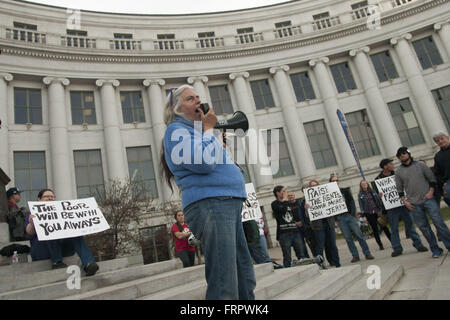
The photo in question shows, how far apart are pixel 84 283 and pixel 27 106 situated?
72.8ft

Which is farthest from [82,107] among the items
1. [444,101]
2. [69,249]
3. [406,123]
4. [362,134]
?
[444,101]

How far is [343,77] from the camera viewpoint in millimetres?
27234

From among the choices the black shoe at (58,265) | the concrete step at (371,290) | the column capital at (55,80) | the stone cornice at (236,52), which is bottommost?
the concrete step at (371,290)

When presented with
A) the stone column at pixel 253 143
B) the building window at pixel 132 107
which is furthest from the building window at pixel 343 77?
the building window at pixel 132 107

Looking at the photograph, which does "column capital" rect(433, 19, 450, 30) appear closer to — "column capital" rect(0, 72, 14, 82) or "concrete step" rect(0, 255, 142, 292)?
"concrete step" rect(0, 255, 142, 292)

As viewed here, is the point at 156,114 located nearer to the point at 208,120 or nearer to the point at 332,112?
the point at 332,112

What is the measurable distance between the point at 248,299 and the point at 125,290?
1.95 m

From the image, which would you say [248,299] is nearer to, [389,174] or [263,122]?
[389,174]

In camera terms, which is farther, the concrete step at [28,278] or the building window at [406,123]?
the building window at [406,123]

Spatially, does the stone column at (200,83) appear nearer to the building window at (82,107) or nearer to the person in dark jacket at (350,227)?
the building window at (82,107)

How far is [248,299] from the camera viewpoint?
2.42m

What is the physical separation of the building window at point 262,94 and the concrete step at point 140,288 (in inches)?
915

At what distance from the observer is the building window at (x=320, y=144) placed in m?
25.6
